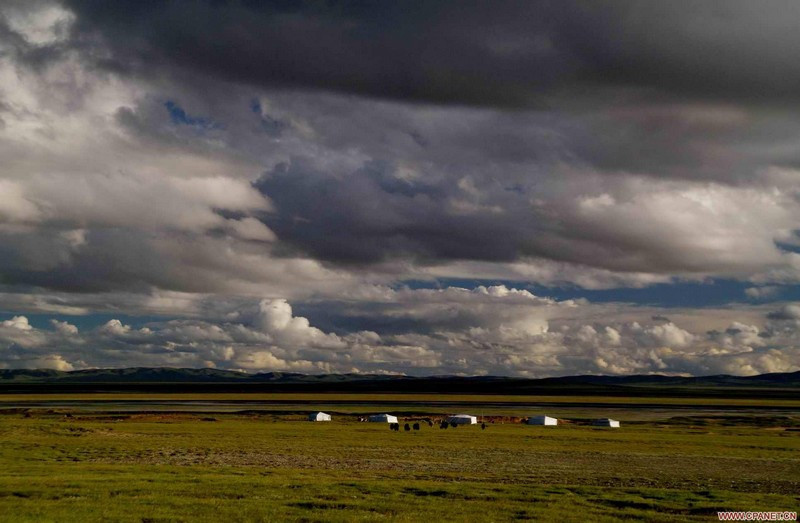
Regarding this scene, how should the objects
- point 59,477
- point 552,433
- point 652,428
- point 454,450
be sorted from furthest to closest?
point 652,428 → point 552,433 → point 454,450 → point 59,477

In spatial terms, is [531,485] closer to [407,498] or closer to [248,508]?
[407,498]

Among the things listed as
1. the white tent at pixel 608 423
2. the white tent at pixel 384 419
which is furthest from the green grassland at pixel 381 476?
the white tent at pixel 384 419

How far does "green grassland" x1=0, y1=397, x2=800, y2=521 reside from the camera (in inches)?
1254

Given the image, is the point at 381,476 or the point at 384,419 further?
the point at 384,419

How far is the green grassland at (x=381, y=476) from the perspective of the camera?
104 feet

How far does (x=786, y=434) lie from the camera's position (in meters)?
111

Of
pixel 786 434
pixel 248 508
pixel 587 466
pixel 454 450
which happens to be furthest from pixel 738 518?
pixel 786 434

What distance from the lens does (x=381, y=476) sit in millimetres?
47594

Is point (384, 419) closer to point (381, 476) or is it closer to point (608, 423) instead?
point (608, 423)

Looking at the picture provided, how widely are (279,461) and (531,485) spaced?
25.0 meters

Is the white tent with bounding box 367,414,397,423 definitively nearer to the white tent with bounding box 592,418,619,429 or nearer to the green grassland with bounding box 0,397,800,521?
the green grassland with bounding box 0,397,800,521

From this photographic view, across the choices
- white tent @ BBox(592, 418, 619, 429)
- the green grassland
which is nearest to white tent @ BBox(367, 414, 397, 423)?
the green grassland

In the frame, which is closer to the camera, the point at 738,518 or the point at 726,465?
the point at 738,518

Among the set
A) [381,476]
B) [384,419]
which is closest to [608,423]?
[384,419]
